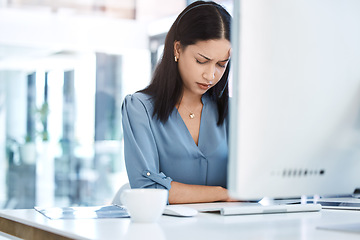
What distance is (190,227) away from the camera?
135 centimetres

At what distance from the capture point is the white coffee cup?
1.40 meters

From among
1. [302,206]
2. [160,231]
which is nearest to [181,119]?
[302,206]

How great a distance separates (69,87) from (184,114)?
13.4ft

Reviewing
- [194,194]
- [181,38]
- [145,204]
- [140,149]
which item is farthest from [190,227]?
[181,38]

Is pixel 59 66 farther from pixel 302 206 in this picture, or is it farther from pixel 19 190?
pixel 302 206

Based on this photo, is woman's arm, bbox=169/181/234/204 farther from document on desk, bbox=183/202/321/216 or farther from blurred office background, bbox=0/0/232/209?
blurred office background, bbox=0/0/232/209

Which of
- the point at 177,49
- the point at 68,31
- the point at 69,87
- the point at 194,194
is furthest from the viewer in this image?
the point at 69,87

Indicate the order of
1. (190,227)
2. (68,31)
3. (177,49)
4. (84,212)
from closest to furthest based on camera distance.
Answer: (190,227) < (84,212) < (177,49) < (68,31)

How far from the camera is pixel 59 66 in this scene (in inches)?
242

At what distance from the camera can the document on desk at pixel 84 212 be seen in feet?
5.07

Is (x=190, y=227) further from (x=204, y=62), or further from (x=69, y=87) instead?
(x=69, y=87)

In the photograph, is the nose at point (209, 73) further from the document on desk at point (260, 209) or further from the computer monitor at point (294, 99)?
the computer monitor at point (294, 99)

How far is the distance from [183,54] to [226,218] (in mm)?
926

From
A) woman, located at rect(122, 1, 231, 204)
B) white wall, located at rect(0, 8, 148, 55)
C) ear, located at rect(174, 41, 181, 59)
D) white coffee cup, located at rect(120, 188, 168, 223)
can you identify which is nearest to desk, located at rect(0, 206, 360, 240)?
white coffee cup, located at rect(120, 188, 168, 223)
